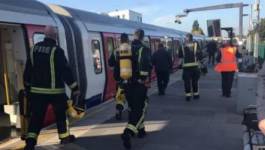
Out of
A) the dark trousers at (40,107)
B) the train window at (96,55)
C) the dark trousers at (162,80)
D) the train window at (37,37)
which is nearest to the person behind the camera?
the dark trousers at (40,107)

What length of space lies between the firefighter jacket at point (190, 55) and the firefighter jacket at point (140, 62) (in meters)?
5.64

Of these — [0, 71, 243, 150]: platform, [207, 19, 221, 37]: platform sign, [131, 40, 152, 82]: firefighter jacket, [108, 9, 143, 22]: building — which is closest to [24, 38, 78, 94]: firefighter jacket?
[0, 71, 243, 150]: platform

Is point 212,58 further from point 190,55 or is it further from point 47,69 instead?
point 47,69

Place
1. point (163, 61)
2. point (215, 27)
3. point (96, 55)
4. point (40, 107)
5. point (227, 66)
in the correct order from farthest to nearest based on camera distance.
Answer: point (215, 27) < point (163, 61) < point (227, 66) < point (96, 55) < point (40, 107)

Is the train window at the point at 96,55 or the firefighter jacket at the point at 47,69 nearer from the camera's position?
the firefighter jacket at the point at 47,69

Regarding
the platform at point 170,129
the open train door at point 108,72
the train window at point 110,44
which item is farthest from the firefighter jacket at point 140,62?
the train window at point 110,44

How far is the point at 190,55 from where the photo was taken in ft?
45.9

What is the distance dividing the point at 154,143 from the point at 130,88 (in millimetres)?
944

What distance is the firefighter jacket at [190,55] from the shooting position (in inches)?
551

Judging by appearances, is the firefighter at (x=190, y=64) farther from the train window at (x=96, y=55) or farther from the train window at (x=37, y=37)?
the train window at (x=37, y=37)

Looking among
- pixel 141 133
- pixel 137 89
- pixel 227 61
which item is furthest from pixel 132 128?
pixel 227 61

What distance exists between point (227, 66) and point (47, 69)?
26.9 ft

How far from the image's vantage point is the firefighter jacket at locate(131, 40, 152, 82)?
8188 mm

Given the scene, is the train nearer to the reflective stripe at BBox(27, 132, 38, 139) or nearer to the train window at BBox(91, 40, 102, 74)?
the train window at BBox(91, 40, 102, 74)
